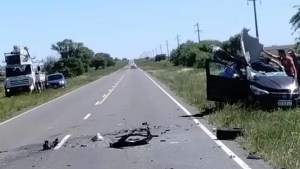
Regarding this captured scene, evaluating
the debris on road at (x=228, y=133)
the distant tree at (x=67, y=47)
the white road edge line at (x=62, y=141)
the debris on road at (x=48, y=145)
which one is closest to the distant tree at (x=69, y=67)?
the distant tree at (x=67, y=47)

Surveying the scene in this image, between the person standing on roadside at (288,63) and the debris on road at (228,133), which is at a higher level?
the person standing on roadside at (288,63)

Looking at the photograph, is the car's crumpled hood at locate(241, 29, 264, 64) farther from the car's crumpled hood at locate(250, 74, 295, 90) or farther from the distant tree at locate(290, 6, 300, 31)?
the distant tree at locate(290, 6, 300, 31)

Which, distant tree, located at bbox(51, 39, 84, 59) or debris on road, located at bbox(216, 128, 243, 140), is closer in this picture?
debris on road, located at bbox(216, 128, 243, 140)

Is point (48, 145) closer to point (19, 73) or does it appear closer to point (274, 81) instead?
point (274, 81)

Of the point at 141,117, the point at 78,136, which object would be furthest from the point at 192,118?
the point at 78,136

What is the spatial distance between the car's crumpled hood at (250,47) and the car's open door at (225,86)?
0.74 metres

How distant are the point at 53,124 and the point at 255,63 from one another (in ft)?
24.0

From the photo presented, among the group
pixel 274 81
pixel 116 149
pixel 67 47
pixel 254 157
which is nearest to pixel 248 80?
pixel 274 81

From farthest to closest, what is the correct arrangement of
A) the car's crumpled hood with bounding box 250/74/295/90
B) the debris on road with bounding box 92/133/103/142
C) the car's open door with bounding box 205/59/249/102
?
the car's open door with bounding box 205/59/249/102, the car's crumpled hood with bounding box 250/74/295/90, the debris on road with bounding box 92/133/103/142

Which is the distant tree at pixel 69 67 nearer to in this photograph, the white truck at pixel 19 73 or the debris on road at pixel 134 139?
the white truck at pixel 19 73

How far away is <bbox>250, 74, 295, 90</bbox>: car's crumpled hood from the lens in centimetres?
1673

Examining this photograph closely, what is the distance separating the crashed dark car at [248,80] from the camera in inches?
651

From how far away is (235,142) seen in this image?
11.9 metres

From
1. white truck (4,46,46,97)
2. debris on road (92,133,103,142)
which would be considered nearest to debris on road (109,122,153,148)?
debris on road (92,133,103,142)
